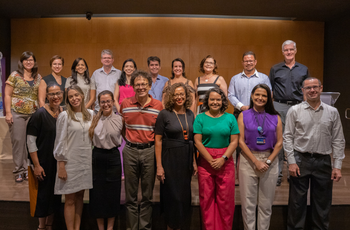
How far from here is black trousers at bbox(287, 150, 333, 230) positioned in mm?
2307

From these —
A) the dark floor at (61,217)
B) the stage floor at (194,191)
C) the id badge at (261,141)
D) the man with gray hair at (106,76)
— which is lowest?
the dark floor at (61,217)

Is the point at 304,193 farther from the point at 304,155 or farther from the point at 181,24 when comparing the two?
the point at 181,24

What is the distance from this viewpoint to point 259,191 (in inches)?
88.1

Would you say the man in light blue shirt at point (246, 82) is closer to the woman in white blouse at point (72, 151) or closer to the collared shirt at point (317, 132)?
the collared shirt at point (317, 132)

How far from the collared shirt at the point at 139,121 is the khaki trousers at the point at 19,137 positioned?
1.79 meters

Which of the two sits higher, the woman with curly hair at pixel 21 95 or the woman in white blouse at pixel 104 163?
the woman with curly hair at pixel 21 95

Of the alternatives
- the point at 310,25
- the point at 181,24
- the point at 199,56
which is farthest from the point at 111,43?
the point at 310,25

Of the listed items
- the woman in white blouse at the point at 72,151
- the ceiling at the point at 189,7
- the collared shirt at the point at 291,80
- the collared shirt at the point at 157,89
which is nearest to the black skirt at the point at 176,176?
the woman in white blouse at the point at 72,151

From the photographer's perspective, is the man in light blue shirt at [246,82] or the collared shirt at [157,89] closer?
the man in light blue shirt at [246,82]

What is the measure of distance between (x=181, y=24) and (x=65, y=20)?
9.86ft

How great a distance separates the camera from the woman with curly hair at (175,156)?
2.21m

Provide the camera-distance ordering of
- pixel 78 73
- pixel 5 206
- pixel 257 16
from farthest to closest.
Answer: pixel 257 16
pixel 78 73
pixel 5 206

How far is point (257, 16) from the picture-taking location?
628 cm

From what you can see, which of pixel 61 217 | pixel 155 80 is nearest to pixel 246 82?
pixel 155 80
